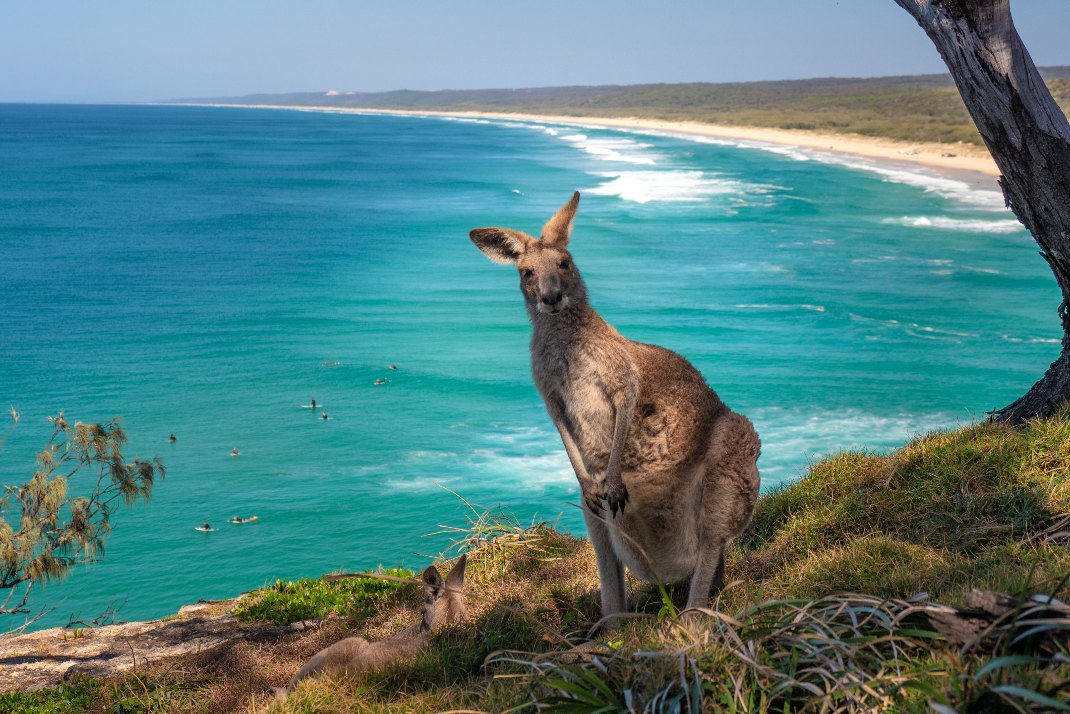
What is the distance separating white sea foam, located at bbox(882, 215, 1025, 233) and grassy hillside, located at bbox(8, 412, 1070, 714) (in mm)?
40027

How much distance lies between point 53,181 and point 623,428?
72.6 m

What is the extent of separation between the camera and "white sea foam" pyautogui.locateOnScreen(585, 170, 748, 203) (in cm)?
5744

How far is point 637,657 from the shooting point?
A: 3.01 meters

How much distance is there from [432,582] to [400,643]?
0.34 m

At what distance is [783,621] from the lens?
3002 millimetres

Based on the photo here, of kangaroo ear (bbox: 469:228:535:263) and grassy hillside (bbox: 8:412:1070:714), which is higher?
kangaroo ear (bbox: 469:228:535:263)

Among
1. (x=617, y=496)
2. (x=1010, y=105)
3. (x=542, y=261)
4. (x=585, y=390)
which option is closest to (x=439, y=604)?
(x=617, y=496)

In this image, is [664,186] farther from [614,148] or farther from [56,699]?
[56,699]

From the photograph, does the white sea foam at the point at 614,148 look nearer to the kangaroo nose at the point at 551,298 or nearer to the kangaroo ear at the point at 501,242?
the kangaroo ear at the point at 501,242

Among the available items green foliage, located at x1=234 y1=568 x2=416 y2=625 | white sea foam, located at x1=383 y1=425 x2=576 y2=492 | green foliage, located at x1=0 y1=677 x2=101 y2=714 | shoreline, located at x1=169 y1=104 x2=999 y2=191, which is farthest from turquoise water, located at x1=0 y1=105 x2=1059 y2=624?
green foliage, located at x1=0 y1=677 x2=101 y2=714

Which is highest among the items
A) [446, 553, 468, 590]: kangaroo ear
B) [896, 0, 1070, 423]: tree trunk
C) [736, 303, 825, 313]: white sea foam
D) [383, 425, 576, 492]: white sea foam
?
[896, 0, 1070, 423]: tree trunk

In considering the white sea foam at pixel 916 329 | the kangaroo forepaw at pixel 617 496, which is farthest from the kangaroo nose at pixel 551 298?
the white sea foam at pixel 916 329

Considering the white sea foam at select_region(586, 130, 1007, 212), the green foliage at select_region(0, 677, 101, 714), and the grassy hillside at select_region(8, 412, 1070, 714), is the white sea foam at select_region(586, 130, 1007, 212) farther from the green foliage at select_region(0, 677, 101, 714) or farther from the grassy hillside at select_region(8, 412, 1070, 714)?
the green foliage at select_region(0, 677, 101, 714)

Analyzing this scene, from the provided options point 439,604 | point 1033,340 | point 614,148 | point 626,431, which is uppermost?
point 614,148
